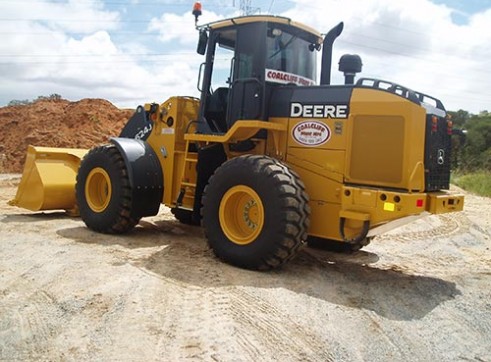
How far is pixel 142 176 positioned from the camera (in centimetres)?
712

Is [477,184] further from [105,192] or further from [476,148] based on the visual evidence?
[476,148]

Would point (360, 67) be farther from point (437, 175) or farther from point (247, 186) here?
point (247, 186)

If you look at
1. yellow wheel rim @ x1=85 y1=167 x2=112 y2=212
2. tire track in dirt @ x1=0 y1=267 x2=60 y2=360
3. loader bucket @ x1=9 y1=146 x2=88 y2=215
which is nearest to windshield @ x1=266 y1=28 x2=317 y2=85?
yellow wheel rim @ x1=85 y1=167 x2=112 y2=212

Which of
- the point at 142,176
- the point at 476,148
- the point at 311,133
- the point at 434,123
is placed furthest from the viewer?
the point at 476,148

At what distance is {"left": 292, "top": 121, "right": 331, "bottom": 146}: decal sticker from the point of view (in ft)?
19.1

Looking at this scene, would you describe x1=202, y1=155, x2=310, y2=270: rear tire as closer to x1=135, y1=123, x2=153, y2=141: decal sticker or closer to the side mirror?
the side mirror

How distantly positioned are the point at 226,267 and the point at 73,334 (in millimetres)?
2142

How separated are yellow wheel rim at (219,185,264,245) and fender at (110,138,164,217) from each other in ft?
5.49

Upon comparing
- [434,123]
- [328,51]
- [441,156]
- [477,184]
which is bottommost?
[477,184]

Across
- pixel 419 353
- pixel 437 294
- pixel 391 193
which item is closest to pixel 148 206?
pixel 391 193

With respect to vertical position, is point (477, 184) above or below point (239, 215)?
above

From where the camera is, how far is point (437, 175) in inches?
225

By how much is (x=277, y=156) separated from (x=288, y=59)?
4.11ft

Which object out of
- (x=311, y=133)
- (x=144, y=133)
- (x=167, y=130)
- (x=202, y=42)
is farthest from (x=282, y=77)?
(x=144, y=133)
